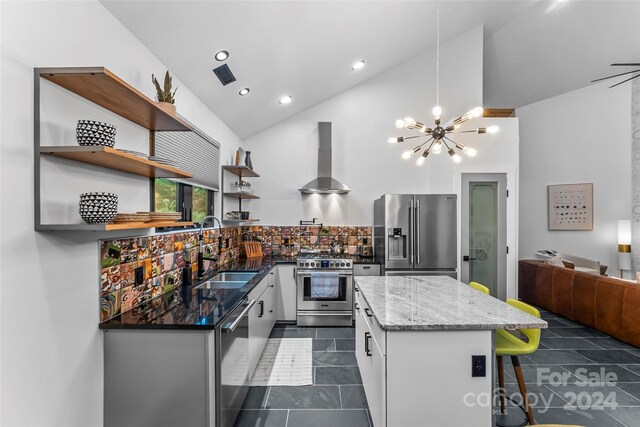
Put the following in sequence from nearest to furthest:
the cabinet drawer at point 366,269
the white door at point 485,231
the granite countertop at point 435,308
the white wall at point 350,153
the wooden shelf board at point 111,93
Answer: the wooden shelf board at point 111,93
the granite countertop at point 435,308
the cabinet drawer at point 366,269
the white door at point 485,231
the white wall at point 350,153

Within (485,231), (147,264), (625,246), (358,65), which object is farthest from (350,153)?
(625,246)

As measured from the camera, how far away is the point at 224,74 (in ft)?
9.21

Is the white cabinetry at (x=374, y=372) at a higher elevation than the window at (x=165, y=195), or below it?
below

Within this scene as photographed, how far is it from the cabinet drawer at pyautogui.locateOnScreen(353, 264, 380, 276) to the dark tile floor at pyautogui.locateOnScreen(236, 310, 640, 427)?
3.15 feet

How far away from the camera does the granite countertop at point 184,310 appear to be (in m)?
1.64

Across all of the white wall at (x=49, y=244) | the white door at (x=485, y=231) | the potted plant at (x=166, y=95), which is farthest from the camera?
the white door at (x=485, y=231)

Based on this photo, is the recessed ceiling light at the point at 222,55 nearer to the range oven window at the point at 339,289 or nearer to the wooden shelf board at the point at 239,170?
the wooden shelf board at the point at 239,170

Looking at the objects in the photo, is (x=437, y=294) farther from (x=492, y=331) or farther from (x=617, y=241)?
(x=617, y=241)

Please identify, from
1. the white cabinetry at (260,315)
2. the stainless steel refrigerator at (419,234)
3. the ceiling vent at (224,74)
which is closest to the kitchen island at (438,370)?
the white cabinetry at (260,315)

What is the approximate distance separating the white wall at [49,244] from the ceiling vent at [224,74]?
96 cm

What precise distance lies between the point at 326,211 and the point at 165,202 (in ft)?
8.96

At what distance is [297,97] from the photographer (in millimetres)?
4238

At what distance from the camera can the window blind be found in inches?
93.8

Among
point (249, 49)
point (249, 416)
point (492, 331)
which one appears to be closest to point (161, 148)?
point (249, 49)
